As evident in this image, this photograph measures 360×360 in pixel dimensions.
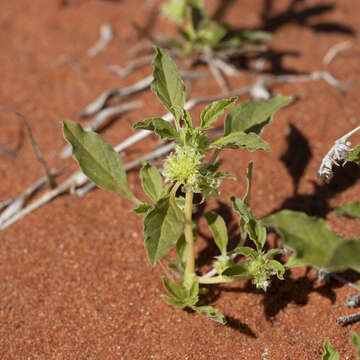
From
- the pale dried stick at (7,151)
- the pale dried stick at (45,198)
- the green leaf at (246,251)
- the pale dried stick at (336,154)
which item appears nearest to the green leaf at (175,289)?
the green leaf at (246,251)

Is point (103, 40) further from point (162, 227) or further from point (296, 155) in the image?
point (162, 227)

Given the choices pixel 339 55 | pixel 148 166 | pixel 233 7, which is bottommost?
pixel 339 55

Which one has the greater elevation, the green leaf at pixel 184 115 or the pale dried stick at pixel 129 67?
the green leaf at pixel 184 115

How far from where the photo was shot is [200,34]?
3.04 metres

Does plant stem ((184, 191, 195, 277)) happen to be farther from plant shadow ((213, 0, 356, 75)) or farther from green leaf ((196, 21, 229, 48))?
plant shadow ((213, 0, 356, 75))

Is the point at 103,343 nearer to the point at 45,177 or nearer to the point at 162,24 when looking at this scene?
the point at 45,177

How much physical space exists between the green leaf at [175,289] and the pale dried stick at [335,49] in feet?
6.74

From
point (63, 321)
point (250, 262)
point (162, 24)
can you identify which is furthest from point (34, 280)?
point (162, 24)

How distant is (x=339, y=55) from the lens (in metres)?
3.27

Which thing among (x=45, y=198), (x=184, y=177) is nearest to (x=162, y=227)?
(x=184, y=177)

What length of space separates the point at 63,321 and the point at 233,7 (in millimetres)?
2893

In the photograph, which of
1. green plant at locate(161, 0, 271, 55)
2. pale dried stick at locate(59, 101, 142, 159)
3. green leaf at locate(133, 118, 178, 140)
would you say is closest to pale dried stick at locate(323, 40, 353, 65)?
green plant at locate(161, 0, 271, 55)

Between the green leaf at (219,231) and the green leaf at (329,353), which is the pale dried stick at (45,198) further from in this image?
the green leaf at (329,353)

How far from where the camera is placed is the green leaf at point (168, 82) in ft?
5.81
